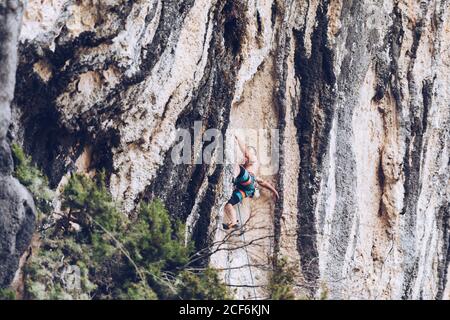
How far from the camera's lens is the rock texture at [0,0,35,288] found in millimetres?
7484

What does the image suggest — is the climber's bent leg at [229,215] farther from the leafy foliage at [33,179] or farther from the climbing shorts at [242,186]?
the leafy foliage at [33,179]

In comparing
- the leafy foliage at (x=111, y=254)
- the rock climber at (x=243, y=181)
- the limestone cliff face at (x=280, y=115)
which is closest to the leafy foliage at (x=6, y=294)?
the leafy foliage at (x=111, y=254)

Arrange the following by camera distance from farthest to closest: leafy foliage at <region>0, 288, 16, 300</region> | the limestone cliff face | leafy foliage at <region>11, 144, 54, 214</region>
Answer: the limestone cliff face
leafy foliage at <region>11, 144, 54, 214</region>
leafy foliage at <region>0, 288, 16, 300</region>

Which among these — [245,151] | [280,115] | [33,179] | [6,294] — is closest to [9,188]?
[33,179]

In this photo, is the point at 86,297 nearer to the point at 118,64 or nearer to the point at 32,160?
the point at 32,160

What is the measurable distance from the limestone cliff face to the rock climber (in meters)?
0.18

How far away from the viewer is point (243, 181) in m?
9.27

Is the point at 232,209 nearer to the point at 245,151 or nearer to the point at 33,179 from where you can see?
the point at 245,151

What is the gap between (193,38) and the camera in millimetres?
8625

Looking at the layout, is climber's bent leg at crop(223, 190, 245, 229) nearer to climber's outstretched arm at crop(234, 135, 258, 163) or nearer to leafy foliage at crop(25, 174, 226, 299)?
climber's outstretched arm at crop(234, 135, 258, 163)

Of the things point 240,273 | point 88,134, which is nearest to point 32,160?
point 88,134

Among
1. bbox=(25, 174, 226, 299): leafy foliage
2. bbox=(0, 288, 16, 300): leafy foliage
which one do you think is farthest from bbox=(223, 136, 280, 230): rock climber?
bbox=(0, 288, 16, 300): leafy foliage

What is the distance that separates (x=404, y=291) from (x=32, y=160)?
15.2 ft

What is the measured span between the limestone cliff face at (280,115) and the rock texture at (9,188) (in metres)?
0.24
